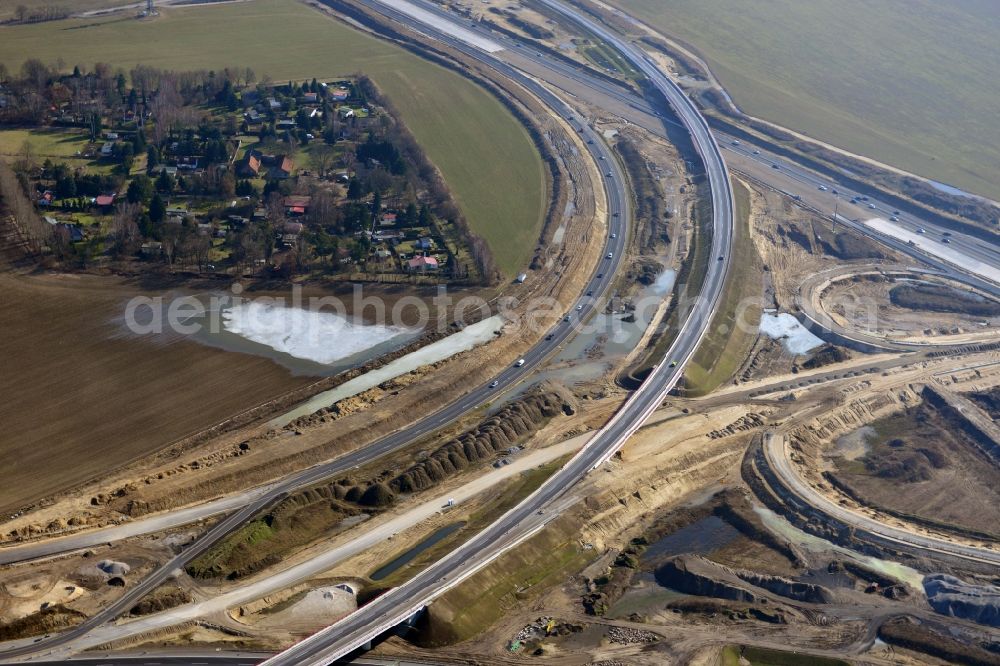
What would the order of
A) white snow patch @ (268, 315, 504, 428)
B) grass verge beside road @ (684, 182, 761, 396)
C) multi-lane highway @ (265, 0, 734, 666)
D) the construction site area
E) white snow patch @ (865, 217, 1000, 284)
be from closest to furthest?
multi-lane highway @ (265, 0, 734, 666) → the construction site area → white snow patch @ (268, 315, 504, 428) → grass verge beside road @ (684, 182, 761, 396) → white snow patch @ (865, 217, 1000, 284)

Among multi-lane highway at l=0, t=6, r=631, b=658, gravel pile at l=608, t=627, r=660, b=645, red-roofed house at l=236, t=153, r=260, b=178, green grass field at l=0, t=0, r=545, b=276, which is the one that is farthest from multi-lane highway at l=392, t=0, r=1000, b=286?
gravel pile at l=608, t=627, r=660, b=645

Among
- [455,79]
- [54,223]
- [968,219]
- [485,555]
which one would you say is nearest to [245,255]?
[54,223]

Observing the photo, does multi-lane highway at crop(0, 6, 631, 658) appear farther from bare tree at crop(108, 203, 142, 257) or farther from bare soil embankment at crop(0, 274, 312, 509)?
bare tree at crop(108, 203, 142, 257)

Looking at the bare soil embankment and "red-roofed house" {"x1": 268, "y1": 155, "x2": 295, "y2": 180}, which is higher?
"red-roofed house" {"x1": 268, "y1": 155, "x2": 295, "y2": 180}

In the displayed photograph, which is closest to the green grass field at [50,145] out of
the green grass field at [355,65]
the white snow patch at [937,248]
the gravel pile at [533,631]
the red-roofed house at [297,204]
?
the green grass field at [355,65]

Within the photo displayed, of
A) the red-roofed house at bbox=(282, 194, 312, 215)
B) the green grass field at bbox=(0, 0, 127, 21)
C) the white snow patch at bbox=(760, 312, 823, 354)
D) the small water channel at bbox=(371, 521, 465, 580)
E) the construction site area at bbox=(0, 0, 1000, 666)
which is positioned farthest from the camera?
the green grass field at bbox=(0, 0, 127, 21)

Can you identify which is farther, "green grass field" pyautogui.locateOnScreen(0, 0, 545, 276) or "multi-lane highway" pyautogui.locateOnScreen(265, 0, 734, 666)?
"green grass field" pyautogui.locateOnScreen(0, 0, 545, 276)

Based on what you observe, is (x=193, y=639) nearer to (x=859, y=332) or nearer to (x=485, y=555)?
(x=485, y=555)

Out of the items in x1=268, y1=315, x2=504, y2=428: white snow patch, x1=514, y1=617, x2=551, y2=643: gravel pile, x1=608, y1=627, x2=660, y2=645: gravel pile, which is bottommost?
x1=514, y1=617, x2=551, y2=643: gravel pile
